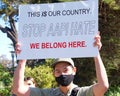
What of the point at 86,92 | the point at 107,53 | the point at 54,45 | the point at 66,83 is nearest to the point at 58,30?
the point at 54,45

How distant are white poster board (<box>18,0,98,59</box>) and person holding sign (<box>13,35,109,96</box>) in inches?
6.3

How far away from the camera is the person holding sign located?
441cm

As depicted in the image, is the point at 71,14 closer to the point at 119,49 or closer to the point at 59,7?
the point at 59,7

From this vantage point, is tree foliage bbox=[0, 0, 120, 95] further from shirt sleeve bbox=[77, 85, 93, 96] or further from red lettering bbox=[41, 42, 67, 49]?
shirt sleeve bbox=[77, 85, 93, 96]

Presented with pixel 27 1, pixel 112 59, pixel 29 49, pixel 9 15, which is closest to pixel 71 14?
pixel 29 49

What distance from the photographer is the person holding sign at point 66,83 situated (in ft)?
14.5

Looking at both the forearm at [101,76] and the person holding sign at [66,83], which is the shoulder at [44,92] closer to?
the person holding sign at [66,83]

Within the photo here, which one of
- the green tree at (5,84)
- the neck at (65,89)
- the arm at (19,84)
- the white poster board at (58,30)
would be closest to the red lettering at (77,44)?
the white poster board at (58,30)

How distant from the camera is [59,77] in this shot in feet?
14.7

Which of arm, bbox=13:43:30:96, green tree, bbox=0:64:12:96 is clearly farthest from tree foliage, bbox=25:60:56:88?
arm, bbox=13:43:30:96

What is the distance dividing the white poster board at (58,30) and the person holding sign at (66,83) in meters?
0.16

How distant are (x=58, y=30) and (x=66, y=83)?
2.03ft

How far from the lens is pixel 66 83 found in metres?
4.48

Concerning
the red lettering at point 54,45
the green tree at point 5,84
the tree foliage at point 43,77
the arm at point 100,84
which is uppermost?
the red lettering at point 54,45
